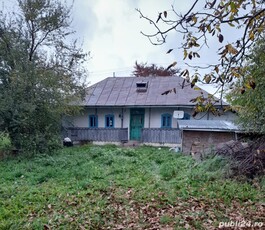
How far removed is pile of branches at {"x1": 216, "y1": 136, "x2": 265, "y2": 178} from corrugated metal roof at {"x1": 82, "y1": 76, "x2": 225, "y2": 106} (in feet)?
29.8

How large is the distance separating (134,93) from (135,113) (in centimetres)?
153

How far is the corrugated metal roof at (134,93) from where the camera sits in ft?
57.5

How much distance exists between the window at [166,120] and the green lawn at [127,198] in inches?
355

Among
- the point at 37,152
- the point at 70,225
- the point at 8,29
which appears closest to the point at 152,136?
the point at 37,152

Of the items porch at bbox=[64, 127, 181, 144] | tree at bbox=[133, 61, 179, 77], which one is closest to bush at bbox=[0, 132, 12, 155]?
porch at bbox=[64, 127, 181, 144]

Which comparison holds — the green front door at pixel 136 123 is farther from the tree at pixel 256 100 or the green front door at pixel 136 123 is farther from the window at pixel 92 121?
the tree at pixel 256 100

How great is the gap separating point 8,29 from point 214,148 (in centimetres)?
1098

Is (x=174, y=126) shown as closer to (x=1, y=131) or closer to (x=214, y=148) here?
(x=214, y=148)

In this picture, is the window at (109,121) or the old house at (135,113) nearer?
the old house at (135,113)

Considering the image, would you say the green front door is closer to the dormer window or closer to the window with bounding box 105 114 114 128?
the window with bounding box 105 114 114 128

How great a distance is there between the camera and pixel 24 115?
11.5m

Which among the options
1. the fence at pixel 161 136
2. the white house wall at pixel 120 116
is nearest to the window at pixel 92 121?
the white house wall at pixel 120 116

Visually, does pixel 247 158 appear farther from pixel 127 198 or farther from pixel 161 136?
pixel 161 136

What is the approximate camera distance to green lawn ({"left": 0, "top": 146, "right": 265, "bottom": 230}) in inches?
173
